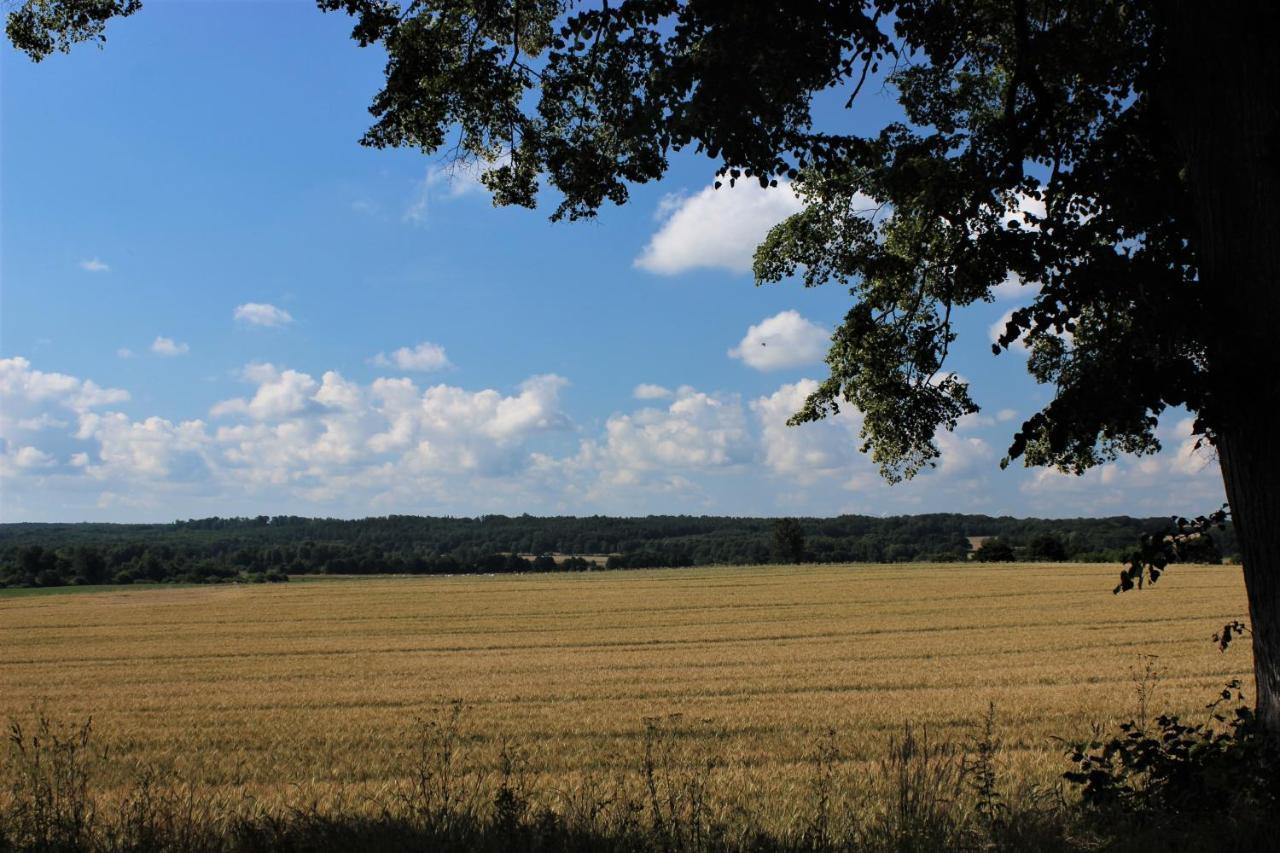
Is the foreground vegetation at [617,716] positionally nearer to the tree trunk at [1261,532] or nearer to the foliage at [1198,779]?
the foliage at [1198,779]

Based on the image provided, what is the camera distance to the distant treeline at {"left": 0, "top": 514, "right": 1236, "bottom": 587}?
10169 cm

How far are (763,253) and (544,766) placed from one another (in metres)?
6.66

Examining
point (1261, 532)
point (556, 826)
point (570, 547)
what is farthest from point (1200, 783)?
point (570, 547)

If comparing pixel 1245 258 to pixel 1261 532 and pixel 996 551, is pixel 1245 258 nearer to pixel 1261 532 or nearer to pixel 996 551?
pixel 1261 532

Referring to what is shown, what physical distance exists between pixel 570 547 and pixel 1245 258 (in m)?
157

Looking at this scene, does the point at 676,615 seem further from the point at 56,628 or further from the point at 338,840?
the point at 338,840

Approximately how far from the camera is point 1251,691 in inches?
620

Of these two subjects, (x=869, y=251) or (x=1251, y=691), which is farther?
(x=1251, y=691)

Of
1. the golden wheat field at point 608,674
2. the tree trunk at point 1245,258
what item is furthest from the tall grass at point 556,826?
the golden wheat field at point 608,674

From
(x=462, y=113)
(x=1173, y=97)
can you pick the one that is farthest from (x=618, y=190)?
(x=1173, y=97)

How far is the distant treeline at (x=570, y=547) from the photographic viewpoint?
4003 inches

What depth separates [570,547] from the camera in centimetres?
16025

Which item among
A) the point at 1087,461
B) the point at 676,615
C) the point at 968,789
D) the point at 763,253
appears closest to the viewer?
the point at 968,789

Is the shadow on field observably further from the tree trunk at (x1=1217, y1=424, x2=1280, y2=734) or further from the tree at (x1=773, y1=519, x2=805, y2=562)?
the tree at (x1=773, y1=519, x2=805, y2=562)
